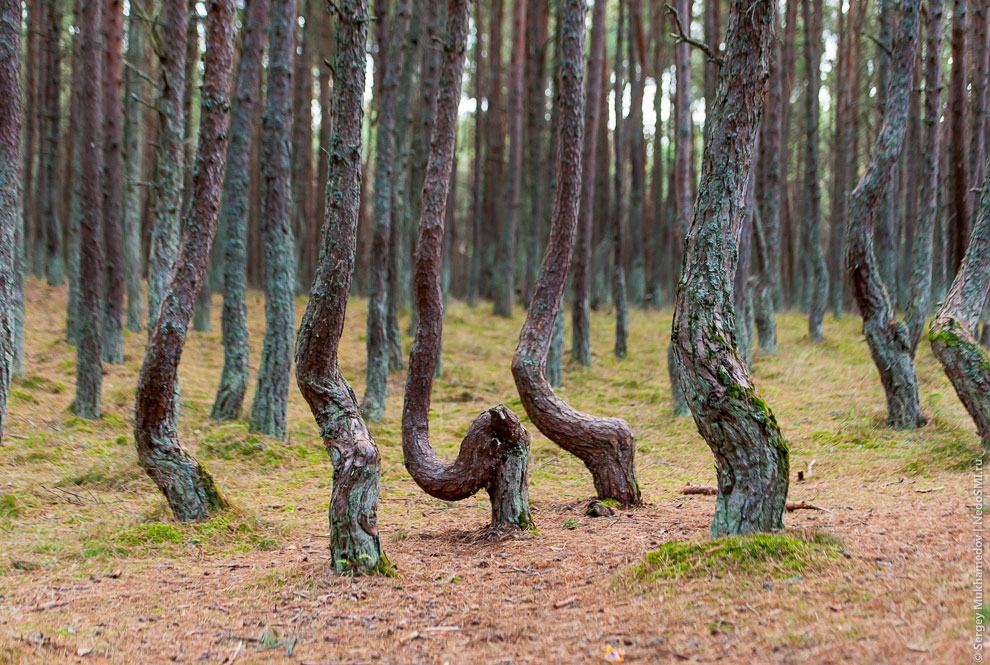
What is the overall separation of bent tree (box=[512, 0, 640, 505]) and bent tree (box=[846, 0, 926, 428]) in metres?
3.62

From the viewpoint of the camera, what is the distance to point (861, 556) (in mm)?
4398

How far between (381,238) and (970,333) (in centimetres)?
774

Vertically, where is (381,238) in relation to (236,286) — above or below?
above

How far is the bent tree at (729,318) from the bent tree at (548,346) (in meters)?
1.86

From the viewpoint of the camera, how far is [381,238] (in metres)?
11.7

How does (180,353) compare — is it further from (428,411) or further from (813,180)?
(813,180)

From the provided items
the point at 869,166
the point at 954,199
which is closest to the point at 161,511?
the point at 869,166

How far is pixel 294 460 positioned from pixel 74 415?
311cm

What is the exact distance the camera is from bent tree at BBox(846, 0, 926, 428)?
900cm

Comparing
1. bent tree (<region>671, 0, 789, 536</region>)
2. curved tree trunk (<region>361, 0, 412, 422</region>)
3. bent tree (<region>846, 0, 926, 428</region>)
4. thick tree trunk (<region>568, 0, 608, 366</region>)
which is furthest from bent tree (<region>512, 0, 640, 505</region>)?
thick tree trunk (<region>568, 0, 608, 366</region>)

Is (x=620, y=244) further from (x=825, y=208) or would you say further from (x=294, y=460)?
(x=825, y=208)

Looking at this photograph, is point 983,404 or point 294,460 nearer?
point 983,404

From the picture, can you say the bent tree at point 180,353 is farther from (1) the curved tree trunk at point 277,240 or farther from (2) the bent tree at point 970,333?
(2) the bent tree at point 970,333

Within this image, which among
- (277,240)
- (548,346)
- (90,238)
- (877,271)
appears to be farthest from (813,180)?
(90,238)
